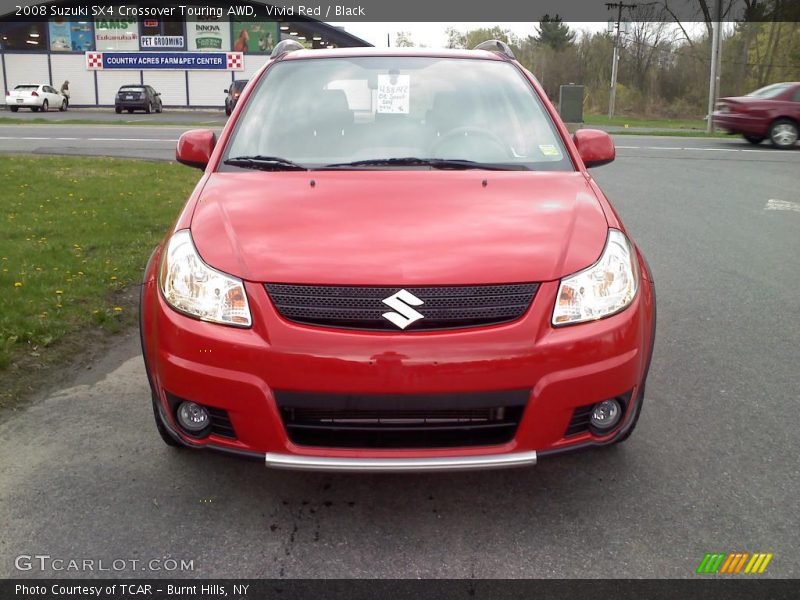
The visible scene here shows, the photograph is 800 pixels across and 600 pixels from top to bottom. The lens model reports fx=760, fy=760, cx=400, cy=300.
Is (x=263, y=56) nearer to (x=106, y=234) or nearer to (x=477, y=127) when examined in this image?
(x=106, y=234)

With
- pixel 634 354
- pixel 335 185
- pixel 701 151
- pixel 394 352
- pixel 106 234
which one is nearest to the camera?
pixel 394 352

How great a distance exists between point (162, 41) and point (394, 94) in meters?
47.9

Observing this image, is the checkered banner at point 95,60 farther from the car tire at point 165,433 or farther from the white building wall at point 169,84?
the car tire at point 165,433

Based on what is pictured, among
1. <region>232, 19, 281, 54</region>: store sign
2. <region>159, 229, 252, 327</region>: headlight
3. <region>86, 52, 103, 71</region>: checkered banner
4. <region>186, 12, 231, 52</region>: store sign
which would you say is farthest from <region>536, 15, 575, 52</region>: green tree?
<region>159, 229, 252, 327</region>: headlight

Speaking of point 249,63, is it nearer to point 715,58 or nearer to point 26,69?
point 26,69

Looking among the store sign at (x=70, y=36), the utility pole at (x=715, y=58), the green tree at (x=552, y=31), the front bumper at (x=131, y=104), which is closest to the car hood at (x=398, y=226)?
the utility pole at (x=715, y=58)

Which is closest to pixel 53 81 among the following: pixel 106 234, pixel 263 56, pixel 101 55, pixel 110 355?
pixel 101 55

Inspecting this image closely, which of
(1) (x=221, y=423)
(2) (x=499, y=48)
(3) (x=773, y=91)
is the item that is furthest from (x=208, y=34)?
(1) (x=221, y=423)

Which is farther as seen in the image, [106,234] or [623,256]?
[106,234]

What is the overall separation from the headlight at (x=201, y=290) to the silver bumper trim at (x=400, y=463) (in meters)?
0.48

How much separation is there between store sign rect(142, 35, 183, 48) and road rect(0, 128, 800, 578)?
4730 cm

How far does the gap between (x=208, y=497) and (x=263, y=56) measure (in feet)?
157

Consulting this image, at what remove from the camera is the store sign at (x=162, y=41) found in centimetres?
4688

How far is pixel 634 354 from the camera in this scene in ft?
8.59
